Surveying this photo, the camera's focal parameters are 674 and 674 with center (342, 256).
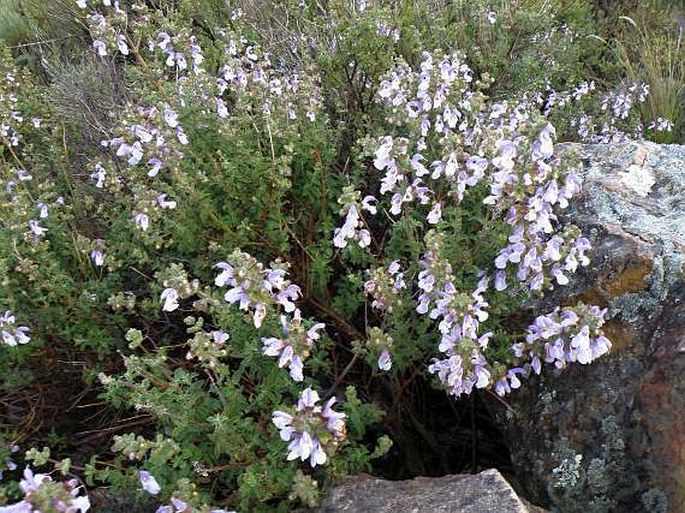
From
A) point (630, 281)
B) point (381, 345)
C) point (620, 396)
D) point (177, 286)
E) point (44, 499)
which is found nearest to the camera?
point (44, 499)

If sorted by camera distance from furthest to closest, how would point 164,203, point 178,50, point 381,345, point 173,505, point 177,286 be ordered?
point 178,50, point 164,203, point 381,345, point 177,286, point 173,505

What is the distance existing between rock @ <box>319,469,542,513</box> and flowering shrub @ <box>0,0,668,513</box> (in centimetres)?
10

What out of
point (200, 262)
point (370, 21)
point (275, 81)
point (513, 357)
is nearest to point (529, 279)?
point (513, 357)

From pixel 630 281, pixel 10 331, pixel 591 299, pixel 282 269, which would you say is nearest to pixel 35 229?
pixel 10 331

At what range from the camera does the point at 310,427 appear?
1.78 meters

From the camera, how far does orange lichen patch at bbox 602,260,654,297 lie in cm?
242

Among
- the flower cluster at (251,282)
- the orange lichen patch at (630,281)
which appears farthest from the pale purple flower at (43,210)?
the orange lichen patch at (630,281)

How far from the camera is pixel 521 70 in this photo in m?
4.36

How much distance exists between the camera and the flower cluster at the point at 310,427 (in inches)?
69.6

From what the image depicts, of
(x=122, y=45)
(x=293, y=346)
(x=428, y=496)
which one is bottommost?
(x=428, y=496)

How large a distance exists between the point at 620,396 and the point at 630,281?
1.36ft

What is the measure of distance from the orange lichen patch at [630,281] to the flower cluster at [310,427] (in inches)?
48.4

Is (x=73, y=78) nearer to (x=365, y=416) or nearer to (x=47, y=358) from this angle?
(x=47, y=358)

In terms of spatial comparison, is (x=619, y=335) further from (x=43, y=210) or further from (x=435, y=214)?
(x=43, y=210)
